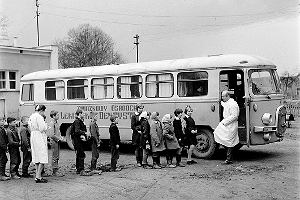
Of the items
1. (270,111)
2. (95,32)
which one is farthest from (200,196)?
(95,32)

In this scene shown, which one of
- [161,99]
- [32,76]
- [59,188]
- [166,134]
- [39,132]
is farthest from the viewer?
[32,76]

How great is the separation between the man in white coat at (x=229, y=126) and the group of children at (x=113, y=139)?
2.63ft

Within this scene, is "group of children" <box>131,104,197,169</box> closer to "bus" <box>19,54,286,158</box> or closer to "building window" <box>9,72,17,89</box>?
"bus" <box>19,54,286,158</box>

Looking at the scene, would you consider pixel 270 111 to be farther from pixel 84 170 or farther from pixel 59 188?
pixel 59 188

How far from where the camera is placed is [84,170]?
1154cm

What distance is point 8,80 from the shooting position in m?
34.5

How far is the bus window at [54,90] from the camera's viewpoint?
17141mm

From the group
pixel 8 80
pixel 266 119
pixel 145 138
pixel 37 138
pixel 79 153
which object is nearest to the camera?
pixel 37 138

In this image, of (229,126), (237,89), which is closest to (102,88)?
(237,89)

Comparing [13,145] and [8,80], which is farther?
[8,80]

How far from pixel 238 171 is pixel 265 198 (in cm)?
270

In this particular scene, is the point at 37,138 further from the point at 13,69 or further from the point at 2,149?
the point at 13,69

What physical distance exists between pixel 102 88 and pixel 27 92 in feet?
13.5

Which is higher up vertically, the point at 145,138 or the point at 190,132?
the point at 190,132
